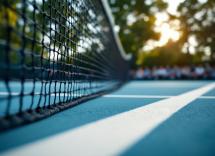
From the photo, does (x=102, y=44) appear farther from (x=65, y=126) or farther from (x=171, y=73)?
(x=171, y=73)

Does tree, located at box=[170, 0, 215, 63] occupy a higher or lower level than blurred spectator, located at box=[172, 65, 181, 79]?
higher

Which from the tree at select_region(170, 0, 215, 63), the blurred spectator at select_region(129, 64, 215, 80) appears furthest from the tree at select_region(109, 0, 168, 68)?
the blurred spectator at select_region(129, 64, 215, 80)

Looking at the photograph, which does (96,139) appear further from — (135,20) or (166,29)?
(166,29)

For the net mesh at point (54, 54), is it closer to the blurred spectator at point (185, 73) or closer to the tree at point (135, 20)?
the blurred spectator at point (185, 73)

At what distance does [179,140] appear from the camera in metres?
0.95

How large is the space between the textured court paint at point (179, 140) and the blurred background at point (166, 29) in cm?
1686

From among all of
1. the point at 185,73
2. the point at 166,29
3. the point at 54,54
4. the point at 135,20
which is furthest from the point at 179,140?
the point at 166,29

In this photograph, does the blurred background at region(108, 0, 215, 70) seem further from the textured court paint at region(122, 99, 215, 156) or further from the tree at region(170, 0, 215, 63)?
the textured court paint at region(122, 99, 215, 156)

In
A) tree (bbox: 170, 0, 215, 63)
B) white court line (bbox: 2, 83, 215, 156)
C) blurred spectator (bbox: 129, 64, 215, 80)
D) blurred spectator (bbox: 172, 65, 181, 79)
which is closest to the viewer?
white court line (bbox: 2, 83, 215, 156)

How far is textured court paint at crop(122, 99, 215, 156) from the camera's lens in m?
0.82

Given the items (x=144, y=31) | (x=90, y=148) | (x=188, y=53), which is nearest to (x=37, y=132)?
(x=90, y=148)

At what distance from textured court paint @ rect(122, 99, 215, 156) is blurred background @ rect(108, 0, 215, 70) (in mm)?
16859

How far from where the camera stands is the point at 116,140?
0.95 meters

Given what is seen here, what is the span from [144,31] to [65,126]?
19.9m
